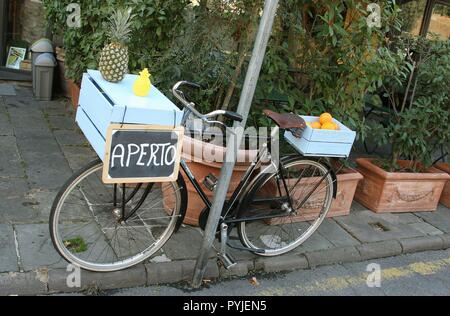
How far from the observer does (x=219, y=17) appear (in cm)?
432

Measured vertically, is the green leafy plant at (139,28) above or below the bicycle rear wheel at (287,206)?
above

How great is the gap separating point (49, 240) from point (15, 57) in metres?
5.21

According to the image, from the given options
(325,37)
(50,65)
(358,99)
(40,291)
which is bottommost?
(40,291)

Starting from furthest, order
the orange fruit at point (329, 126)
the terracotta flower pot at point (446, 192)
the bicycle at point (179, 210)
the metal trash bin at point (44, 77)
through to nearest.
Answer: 1. the metal trash bin at point (44, 77)
2. the terracotta flower pot at point (446, 192)
3. the orange fruit at point (329, 126)
4. the bicycle at point (179, 210)

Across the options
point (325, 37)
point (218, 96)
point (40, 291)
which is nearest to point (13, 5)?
point (218, 96)

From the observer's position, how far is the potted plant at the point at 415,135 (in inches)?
195

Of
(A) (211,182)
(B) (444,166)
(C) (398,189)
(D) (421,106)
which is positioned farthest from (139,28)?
(B) (444,166)

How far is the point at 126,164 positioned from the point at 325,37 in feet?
7.94

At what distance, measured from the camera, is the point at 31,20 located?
783 cm

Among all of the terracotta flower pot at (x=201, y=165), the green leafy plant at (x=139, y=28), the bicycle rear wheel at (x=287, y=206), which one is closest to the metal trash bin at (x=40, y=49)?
the green leafy plant at (x=139, y=28)

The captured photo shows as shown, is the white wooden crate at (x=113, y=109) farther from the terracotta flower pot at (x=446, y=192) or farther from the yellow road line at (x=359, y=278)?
the terracotta flower pot at (x=446, y=192)

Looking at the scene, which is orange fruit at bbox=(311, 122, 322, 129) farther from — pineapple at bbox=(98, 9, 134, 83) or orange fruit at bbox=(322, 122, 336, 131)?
pineapple at bbox=(98, 9, 134, 83)
